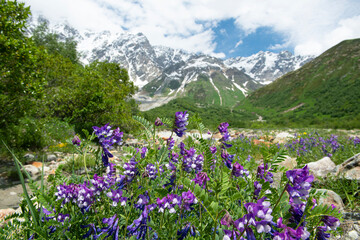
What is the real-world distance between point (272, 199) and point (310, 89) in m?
139

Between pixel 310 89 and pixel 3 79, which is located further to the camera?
pixel 310 89

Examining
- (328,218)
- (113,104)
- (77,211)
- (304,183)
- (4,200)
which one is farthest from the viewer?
(113,104)

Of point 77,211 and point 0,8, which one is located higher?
point 0,8

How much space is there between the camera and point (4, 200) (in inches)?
226

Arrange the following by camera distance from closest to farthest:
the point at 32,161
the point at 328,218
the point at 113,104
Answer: the point at 328,218, the point at 32,161, the point at 113,104

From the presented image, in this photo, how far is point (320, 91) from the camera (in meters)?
107

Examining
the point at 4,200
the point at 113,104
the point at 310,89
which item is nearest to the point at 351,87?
the point at 310,89

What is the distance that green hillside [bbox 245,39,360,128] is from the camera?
284 ft

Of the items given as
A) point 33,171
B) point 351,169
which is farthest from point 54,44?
point 351,169

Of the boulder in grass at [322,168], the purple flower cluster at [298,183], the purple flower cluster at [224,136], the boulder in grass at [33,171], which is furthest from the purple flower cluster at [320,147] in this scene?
the boulder in grass at [33,171]

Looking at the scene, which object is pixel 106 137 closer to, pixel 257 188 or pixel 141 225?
pixel 141 225

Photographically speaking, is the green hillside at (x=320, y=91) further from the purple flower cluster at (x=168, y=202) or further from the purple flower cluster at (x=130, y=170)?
the purple flower cluster at (x=168, y=202)

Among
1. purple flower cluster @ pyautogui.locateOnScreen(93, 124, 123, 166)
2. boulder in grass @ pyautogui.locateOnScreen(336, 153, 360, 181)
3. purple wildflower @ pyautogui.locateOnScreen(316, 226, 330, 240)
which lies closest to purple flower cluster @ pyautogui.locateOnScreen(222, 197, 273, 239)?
purple wildflower @ pyautogui.locateOnScreen(316, 226, 330, 240)

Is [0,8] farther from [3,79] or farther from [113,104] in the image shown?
[113,104]
